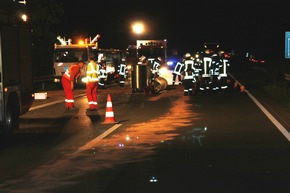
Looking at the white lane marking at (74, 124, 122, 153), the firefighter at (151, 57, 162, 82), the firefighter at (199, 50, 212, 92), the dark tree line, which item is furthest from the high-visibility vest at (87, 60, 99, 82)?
the dark tree line

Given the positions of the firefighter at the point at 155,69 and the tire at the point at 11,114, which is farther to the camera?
the firefighter at the point at 155,69

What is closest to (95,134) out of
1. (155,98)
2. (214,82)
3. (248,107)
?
(248,107)

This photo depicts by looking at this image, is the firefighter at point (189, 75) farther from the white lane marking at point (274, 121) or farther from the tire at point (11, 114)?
the tire at point (11, 114)

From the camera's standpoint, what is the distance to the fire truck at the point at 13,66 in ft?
40.5

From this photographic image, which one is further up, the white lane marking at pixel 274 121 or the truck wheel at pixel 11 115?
the truck wheel at pixel 11 115

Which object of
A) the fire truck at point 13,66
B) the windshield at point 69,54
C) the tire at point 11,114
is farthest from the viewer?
the windshield at point 69,54

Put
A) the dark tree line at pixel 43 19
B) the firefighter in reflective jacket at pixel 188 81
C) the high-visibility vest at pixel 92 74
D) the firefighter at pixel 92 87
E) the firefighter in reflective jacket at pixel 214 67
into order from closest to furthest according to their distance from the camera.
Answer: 1. the firefighter at pixel 92 87
2. the high-visibility vest at pixel 92 74
3. the firefighter in reflective jacket at pixel 188 81
4. the firefighter in reflective jacket at pixel 214 67
5. the dark tree line at pixel 43 19

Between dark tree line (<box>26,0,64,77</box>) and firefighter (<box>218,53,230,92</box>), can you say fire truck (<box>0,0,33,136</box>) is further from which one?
dark tree line (<box>26,0,64,77</box>)

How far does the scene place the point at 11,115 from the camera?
1303cm

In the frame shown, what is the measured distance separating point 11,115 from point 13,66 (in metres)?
1.02

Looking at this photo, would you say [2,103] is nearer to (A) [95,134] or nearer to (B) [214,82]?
(A) [95,134]

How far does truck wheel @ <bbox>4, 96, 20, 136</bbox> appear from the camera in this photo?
500 inches

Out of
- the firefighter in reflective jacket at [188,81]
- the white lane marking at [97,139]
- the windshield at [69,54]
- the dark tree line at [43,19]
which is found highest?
the dark tree line at [43,19]

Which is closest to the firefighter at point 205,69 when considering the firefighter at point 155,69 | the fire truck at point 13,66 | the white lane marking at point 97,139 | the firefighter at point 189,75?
the firefighter at point 189,75
